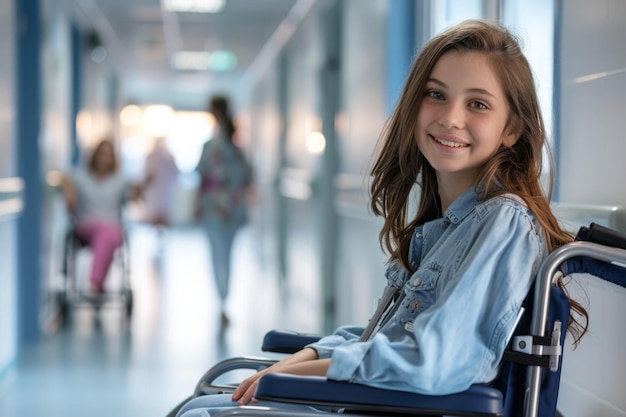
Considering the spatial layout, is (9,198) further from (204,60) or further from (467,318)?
(204,60)

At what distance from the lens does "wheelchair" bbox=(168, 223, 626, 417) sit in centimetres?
140

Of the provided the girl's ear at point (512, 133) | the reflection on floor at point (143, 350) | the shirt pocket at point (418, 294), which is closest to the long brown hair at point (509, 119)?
the girl's ear at point (512, 133)

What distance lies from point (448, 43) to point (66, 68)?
6.90 meters

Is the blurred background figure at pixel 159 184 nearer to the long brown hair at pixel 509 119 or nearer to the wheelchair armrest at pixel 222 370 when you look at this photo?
the wheelchair armrest at pixel 222 370

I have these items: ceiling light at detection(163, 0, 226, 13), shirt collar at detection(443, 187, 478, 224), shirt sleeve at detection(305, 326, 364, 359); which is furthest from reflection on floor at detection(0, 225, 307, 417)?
ceiling light at detection(163, 0, 226, 13)

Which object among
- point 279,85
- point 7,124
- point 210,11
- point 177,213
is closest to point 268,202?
point 279,85

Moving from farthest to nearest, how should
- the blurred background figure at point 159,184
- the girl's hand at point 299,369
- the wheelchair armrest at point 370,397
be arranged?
the blurred background figure at point 159,184 → the girl's hand at point 299,369 → the wheelchair armrest at point 370,397

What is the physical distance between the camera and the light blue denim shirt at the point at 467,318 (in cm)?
141

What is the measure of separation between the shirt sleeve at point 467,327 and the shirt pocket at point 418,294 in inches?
3.6

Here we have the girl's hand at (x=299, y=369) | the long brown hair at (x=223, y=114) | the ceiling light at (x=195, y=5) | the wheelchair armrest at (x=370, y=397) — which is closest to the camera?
the wheelchair armrest at (x=370, y=397)

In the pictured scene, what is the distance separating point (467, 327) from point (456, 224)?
0.93ft

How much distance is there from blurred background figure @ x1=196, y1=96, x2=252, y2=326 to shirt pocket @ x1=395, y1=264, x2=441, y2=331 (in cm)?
455

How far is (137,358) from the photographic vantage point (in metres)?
4.99

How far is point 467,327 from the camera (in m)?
1.45
